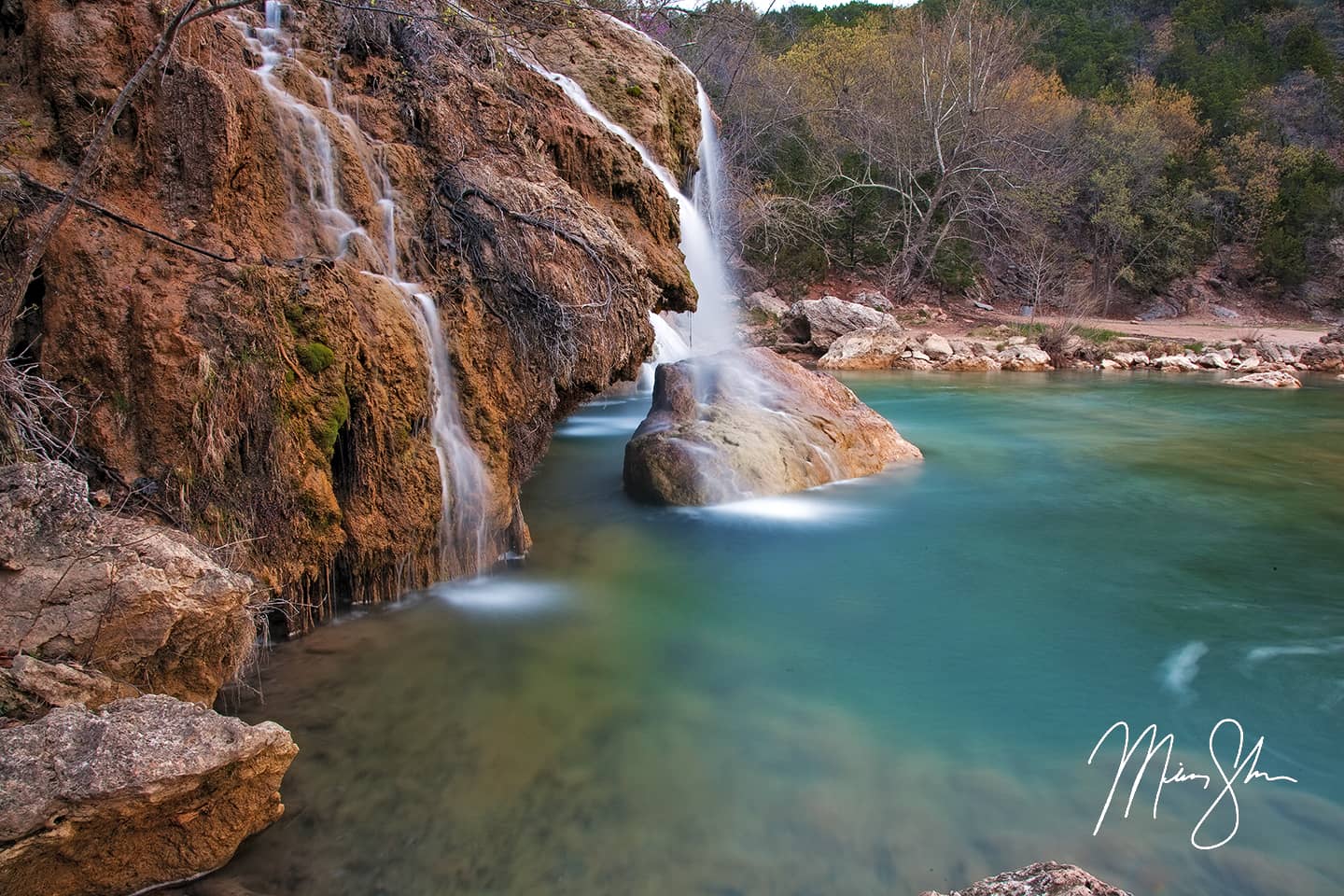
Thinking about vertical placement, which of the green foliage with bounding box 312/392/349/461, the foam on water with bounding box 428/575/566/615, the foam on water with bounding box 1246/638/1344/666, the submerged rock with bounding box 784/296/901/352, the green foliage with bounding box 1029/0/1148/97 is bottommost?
the foam on water with bounding box 1246/638/1344/666

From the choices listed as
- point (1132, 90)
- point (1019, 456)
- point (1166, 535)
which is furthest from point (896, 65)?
point (1166, 535)

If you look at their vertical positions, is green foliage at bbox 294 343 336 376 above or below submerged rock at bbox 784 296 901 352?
below

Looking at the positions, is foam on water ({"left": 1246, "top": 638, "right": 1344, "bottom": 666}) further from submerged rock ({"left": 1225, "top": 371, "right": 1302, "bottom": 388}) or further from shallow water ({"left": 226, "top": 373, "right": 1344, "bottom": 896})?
submerged rock ({"left": 1225, "top": 371, "right": 1302, "bottom": 388})

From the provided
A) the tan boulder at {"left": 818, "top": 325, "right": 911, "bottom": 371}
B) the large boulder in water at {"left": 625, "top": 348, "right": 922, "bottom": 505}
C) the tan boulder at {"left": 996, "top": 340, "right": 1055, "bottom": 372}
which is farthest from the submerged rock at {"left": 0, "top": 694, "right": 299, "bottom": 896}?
the tan boulder at {"left": 996, "top": 340, "right": 1055, "bottom": 372}

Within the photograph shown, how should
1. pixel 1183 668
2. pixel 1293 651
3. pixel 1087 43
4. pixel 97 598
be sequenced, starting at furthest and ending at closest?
pixel 1087 43 < pixel 1293 651 < pixel 1183 668 < pixel 97 598

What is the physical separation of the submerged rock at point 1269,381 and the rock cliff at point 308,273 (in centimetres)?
1682

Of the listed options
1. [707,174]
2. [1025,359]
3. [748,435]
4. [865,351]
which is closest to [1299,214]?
[1025,359]

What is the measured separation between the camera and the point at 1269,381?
17.5m

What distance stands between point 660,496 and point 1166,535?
4.25m

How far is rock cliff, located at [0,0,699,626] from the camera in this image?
3.64 metres

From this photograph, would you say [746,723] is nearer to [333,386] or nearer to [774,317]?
[333,386]

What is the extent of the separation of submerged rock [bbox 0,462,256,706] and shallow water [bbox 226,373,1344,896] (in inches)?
26.0
